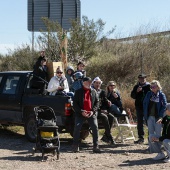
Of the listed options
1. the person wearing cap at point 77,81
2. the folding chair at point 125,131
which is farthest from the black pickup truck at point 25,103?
the folding chair at point 125,131

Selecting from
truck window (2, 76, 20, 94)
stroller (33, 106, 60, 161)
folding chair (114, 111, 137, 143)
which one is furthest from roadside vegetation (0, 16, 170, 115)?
stroller (33, 106, 60, 161)

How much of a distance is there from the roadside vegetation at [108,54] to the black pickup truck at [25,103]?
15.4 feet

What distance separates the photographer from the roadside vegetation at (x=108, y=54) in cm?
1959

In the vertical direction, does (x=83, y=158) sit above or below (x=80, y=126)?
below

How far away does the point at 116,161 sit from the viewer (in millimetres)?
9938

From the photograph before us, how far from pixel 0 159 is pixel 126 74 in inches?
412

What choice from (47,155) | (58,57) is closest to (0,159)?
(47,155)

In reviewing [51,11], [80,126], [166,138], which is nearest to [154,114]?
[166,138]

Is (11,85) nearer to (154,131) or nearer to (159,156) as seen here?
(154,131)

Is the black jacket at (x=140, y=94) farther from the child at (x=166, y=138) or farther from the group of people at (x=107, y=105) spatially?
the child at (x=166, y=138)

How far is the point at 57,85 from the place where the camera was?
481 inches

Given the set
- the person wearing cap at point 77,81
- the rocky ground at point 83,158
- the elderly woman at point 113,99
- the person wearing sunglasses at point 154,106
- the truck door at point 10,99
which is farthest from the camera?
the truck door at point 10,99

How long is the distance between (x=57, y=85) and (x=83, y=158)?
2.60 meters

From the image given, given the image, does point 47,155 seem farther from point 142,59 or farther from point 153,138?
point 142,59
